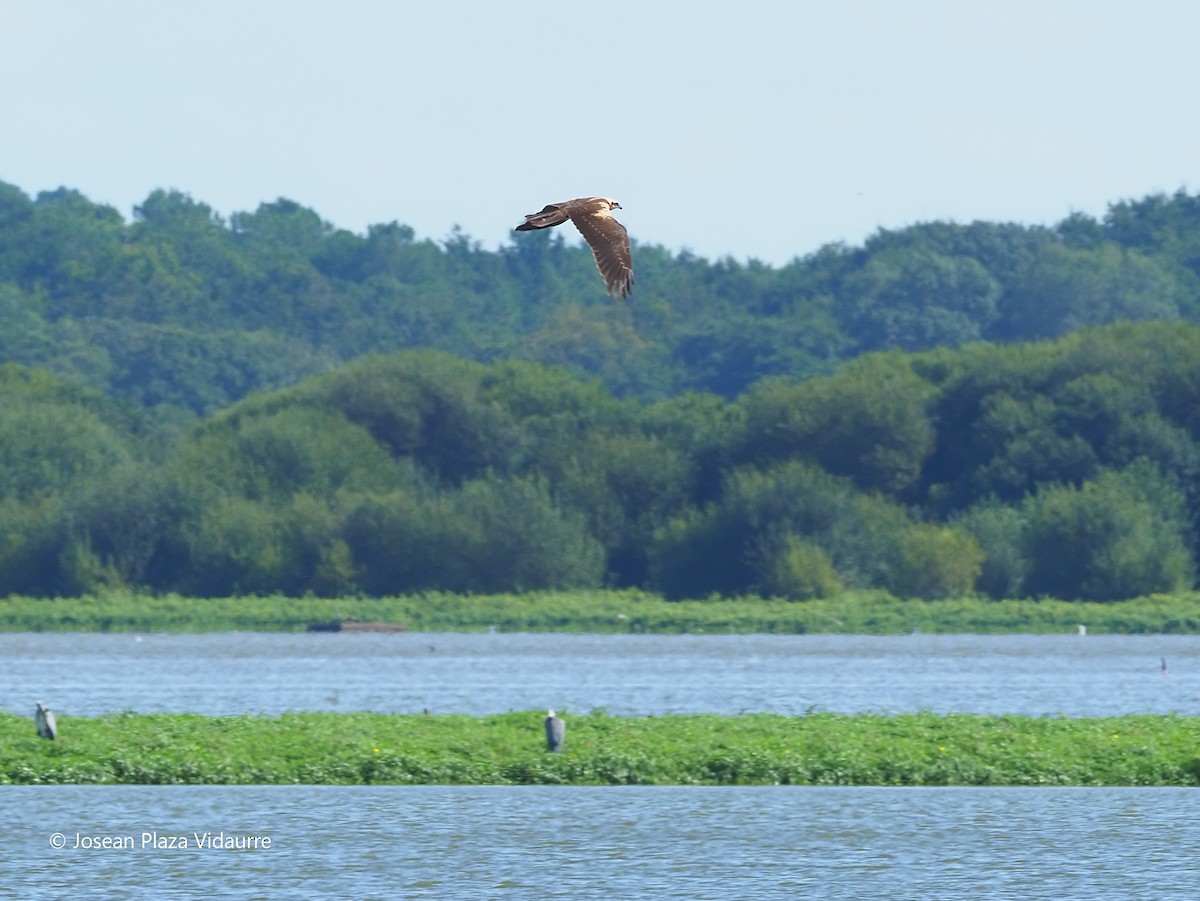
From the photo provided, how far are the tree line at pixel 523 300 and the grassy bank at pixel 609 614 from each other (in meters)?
26.1

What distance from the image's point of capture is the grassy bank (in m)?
72.8

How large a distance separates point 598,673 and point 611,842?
26.9 meters

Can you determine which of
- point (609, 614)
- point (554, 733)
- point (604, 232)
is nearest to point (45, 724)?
point (554, 733)

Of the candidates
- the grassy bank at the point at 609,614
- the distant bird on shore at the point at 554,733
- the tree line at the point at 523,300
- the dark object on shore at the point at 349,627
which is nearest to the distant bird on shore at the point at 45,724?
the distant bird on shore at the point at 554,733

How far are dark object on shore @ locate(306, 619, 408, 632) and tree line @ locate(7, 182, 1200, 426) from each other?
95.2 feet

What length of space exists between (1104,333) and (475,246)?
5826cm

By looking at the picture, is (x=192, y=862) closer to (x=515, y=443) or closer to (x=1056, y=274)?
(x=515, y=443)

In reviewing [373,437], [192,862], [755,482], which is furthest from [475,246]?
[192,862]

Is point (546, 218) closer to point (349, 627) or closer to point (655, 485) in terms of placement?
point (349, 627)

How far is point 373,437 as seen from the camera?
88.1 m

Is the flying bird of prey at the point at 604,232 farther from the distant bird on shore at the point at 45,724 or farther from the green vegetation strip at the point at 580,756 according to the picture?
the distant bird on shore at the point at 45,724

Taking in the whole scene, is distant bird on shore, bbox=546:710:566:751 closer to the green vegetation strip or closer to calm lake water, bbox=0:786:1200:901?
the green vegetation strip

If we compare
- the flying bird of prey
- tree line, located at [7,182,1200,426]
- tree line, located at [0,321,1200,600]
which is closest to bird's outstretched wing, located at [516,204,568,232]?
the flying bird of prey

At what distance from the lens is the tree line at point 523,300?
361ft
